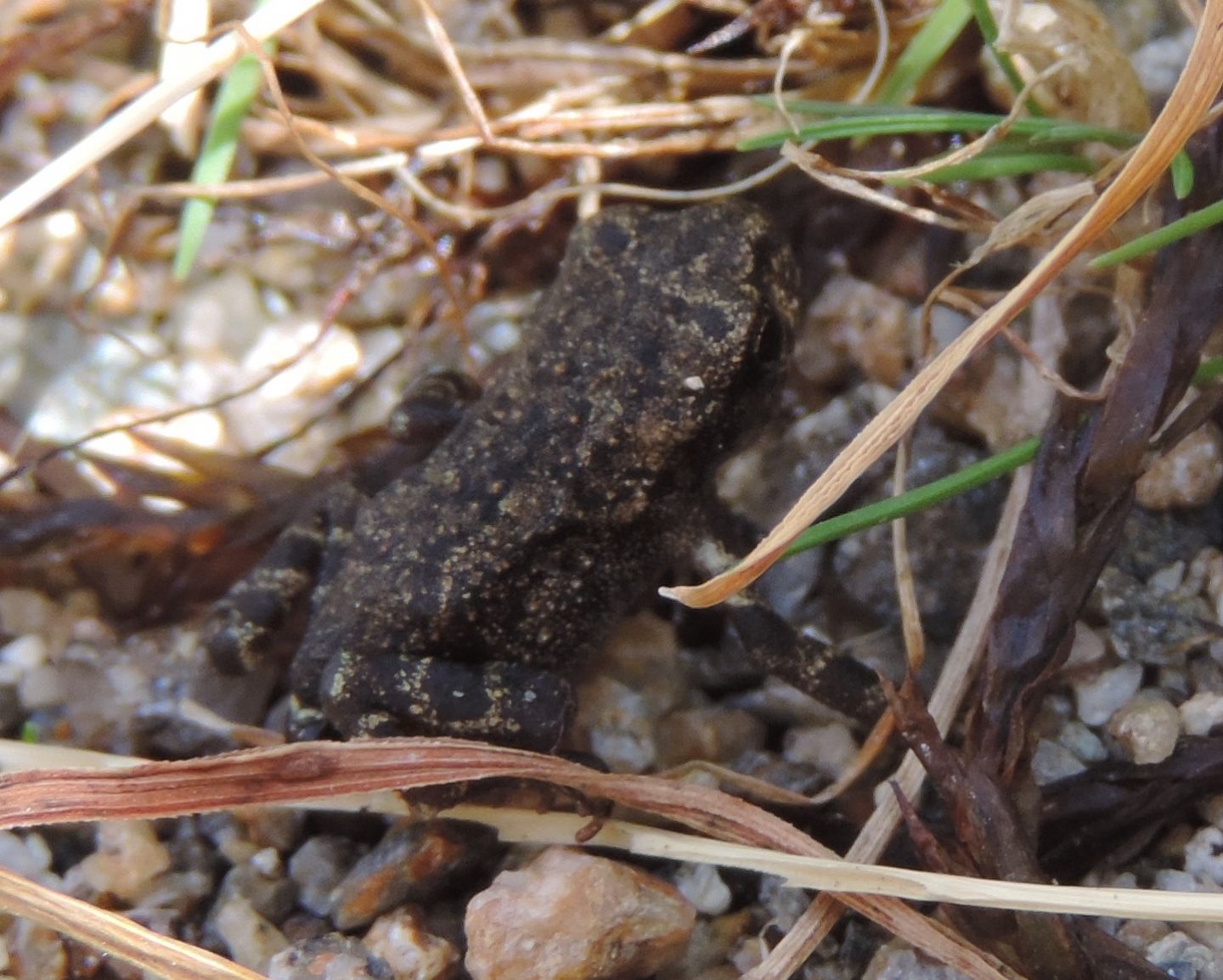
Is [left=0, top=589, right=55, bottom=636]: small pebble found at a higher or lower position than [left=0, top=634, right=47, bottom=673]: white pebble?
higher

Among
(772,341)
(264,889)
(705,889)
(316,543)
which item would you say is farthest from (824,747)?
(316,543)

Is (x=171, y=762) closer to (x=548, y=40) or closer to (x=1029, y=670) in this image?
(x=1029, y=670)

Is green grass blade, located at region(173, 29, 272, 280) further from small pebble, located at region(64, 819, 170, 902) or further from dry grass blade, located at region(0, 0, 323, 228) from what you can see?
small pebble, located at region(64, 819, 170, 902)

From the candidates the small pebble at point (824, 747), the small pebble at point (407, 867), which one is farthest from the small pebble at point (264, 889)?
the small pebble at point (824, 747)

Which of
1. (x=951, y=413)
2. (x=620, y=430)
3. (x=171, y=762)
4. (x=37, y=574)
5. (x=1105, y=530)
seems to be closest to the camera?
(x=171, y=762)

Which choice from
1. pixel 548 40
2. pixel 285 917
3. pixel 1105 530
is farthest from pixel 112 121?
pixel 1105 530

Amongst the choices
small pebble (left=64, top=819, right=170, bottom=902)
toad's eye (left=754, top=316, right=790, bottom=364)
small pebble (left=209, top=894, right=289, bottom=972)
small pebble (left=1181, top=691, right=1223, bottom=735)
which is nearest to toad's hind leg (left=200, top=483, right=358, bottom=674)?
small pebble (left=64, top=819, right=170, bottom=902)
